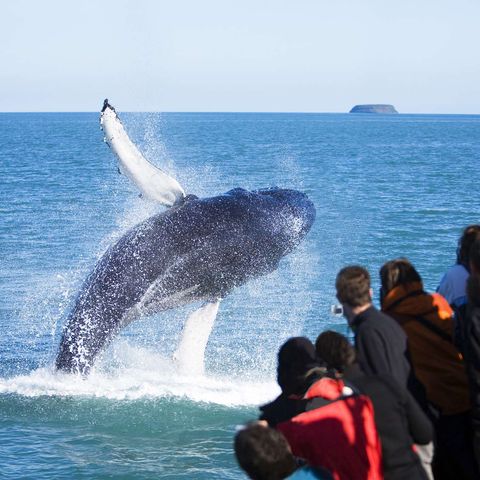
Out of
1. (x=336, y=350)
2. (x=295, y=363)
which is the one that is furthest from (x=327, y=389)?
(x=295, y=363)

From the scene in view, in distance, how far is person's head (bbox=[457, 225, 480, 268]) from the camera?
24.8ft

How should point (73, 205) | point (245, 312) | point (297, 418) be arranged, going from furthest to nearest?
point (73, 205), point (245, 312), point (297, 418)

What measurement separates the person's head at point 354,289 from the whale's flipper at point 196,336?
750 cm

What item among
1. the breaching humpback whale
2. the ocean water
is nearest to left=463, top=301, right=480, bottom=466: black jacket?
the ocean water

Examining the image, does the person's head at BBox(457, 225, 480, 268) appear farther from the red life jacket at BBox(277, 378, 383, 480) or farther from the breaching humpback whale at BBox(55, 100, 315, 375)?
the breaching humpback whale at BBox(55, 100, 315, 375)

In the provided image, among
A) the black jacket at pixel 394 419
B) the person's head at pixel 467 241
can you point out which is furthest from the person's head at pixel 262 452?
the person's head at pixel 467 241

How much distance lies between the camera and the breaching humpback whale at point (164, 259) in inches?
545

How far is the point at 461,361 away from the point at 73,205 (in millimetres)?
Result: 41005

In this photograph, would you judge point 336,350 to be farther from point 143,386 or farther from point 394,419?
point 143,386

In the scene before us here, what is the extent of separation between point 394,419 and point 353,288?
0.99 metres

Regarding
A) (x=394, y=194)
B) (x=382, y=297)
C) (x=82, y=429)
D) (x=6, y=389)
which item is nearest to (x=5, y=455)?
(x=82, y=429)

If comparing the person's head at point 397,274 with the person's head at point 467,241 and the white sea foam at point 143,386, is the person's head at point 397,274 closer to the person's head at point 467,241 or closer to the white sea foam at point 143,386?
the person's head at point 467,241

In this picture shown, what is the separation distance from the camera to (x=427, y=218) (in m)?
42.2

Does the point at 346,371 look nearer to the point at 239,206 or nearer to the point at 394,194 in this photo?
the point at 239,206
